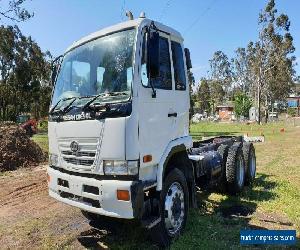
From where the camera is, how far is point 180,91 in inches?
243

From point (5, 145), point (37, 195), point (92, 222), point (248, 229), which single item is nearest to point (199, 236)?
point (248, 229)

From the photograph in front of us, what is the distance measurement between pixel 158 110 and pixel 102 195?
1.45 metres

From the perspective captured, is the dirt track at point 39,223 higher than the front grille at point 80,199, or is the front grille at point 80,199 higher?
the front grille at point 80,199

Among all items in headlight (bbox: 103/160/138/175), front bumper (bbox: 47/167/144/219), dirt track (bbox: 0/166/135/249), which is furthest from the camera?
dirt track (bbox: 0/166/135/249)

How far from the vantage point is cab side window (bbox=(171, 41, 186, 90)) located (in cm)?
600

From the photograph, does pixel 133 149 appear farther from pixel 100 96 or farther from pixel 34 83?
pixel 34 83

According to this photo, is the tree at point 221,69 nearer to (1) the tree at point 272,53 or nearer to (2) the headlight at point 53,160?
(1) the tree at point 272,53

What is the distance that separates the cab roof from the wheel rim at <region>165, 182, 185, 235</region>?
231 centimetres

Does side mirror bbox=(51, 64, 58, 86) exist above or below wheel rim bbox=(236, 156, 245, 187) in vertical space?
above

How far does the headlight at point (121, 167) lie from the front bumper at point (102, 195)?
126 mm

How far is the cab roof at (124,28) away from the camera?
5.33 m

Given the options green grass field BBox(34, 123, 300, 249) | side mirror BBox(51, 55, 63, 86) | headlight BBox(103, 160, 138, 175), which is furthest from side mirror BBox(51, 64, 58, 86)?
green grass field BBox(34, 123, 300, 249)

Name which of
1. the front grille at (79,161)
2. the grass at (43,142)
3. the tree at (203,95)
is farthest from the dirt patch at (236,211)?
the tree at (203,95)

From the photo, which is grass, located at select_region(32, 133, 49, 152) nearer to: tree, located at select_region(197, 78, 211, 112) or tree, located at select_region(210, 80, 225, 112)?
tree, located at select_region(210, 80, 225, 112)
